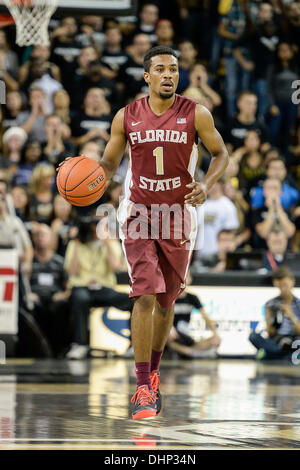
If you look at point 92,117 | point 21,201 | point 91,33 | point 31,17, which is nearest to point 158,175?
point 31,17

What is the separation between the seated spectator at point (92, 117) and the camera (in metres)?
15.3

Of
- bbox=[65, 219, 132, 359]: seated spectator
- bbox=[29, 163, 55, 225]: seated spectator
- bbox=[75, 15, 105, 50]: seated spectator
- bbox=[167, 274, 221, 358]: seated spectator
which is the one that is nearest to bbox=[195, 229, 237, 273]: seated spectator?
bbox=[167, 274, 221, 358]: seated spectator

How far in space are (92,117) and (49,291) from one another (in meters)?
3.57

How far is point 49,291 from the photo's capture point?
12961mm

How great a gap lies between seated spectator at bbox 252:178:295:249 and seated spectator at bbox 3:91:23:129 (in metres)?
3.85

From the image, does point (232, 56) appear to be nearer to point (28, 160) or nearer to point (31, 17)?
point (28, 160)

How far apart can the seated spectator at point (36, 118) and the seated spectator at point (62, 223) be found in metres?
1.49

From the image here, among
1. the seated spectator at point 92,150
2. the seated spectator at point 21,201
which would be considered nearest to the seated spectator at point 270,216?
the seated spectator at point 92,150

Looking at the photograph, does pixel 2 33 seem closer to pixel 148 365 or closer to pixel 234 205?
pixel 234 205

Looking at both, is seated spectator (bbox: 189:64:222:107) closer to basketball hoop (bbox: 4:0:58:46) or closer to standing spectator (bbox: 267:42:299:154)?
standing spectator (bbox: 267:42:299:154)

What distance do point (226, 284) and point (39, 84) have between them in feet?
14.9

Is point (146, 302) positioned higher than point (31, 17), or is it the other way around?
point (31, 17)

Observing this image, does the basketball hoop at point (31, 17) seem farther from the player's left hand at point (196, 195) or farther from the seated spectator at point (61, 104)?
the player's left hand at point (196, 195)

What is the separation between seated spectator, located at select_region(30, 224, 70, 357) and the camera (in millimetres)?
12836
